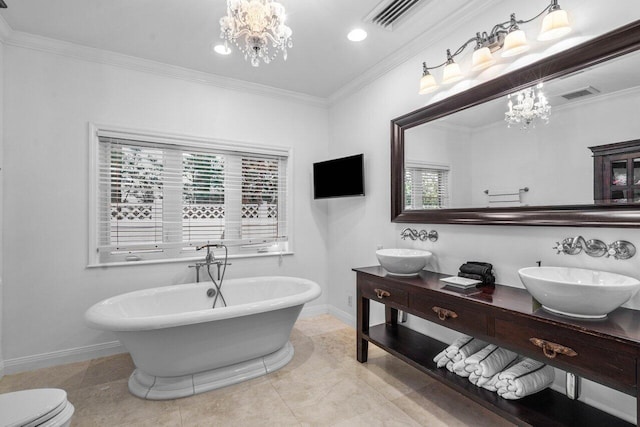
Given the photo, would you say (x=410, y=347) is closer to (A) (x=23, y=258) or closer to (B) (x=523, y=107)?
(B) (x=523, y=107)

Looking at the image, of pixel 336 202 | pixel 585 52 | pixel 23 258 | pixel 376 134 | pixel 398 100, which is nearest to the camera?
pixel 585 52

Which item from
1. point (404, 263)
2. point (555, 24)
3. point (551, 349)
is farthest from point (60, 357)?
point (555, 24)

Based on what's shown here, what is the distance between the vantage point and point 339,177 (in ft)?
10.6

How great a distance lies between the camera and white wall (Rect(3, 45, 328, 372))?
92.9 inches

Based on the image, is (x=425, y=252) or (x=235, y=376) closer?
(x=235, y=376)

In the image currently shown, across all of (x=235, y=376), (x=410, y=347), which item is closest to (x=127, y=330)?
(x=235, y=376)

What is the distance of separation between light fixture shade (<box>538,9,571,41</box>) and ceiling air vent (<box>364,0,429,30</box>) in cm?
76

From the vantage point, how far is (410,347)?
2.23 metres

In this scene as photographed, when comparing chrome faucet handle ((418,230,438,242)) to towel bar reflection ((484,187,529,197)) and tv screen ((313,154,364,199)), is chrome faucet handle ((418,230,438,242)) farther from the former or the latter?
tv screen ((313,154,364,199))

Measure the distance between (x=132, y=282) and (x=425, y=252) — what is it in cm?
255

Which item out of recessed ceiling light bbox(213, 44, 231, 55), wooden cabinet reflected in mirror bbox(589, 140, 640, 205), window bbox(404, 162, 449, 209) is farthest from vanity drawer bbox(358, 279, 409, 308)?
recessed ceiling light bbox(213, 44, 231, 55)

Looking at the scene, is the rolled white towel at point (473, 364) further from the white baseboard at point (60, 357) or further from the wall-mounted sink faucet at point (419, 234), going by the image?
the white baseboard at point (60, 357)

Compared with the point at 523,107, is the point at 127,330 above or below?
below

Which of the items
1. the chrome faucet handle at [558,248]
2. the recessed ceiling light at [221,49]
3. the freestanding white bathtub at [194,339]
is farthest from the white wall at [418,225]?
the recessed ceiling light at [221,49]
